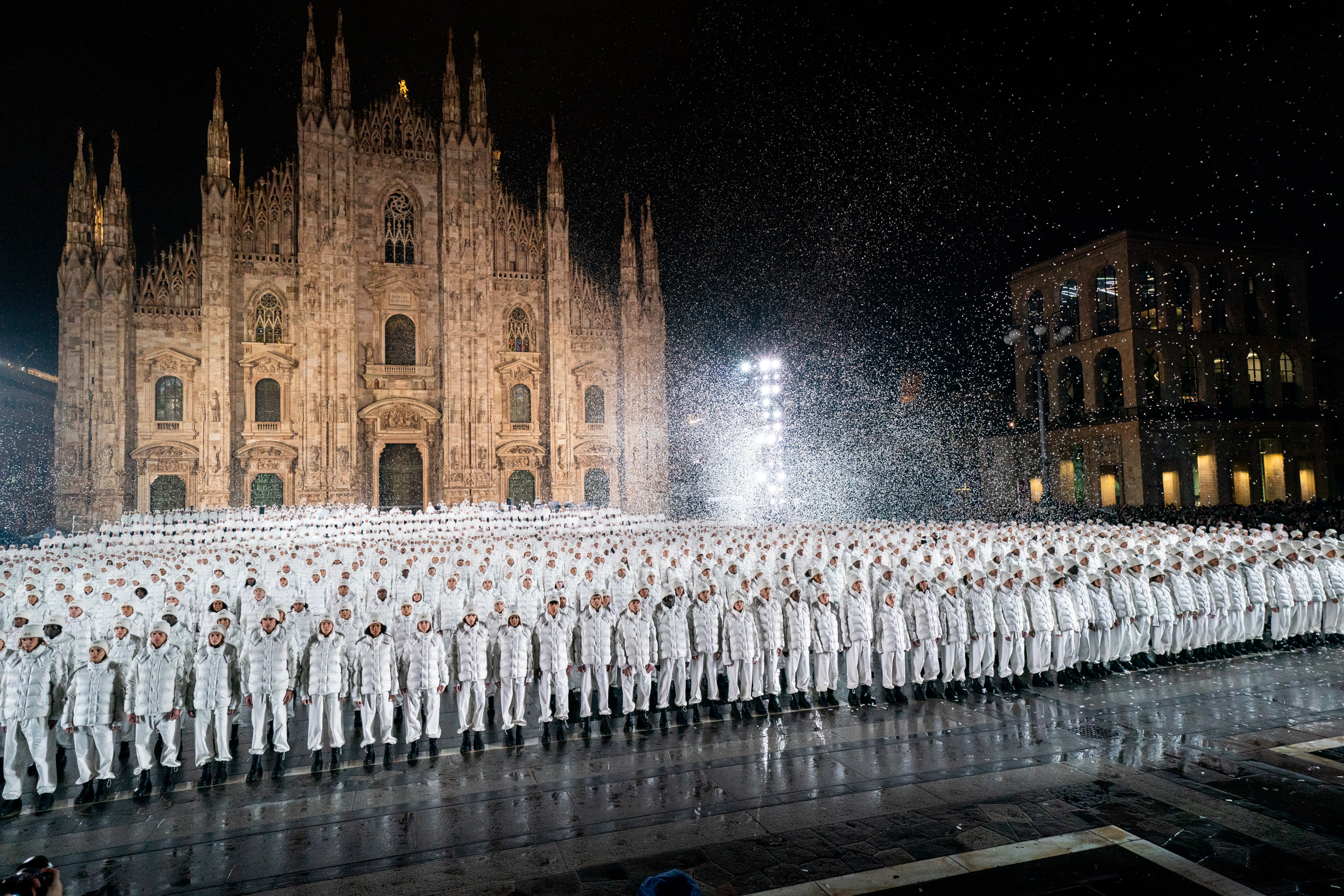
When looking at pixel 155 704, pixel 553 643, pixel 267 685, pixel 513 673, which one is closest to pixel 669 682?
pixel 553 643

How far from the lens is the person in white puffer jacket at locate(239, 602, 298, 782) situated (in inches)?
311

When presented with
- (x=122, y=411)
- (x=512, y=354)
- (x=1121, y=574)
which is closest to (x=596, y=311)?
(x=512, y=354)

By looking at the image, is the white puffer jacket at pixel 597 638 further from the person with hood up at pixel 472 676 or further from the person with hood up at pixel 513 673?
the person with hood up at pixel 472 676

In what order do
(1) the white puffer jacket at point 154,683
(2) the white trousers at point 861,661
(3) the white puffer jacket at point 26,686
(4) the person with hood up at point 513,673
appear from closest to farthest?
1. (3) the white puffer jacket at point 26,686
2. (1) the white puffer jacket at point 154,683
3. (4) the person with hood up at point 513,673
4. (2) the white trousers at point 861,661

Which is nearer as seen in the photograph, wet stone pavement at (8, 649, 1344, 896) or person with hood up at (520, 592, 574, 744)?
wet stone pavement at (8, 649, 1344, 896)

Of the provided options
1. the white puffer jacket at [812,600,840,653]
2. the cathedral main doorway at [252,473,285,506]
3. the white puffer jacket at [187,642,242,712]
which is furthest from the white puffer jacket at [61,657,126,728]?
the cathedral main doorway at [252,473,285,506]

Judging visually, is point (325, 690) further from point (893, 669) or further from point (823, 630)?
point (893, 669)

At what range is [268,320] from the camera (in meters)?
37.7

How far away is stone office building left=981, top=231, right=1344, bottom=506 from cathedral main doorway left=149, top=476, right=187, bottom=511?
140 ft

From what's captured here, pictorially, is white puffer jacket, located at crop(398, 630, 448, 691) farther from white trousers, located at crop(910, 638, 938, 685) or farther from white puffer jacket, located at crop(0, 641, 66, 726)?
white trousers, located at crop(910, 638, 938, 685)

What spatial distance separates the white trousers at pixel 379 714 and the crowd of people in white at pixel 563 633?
0.04 metres

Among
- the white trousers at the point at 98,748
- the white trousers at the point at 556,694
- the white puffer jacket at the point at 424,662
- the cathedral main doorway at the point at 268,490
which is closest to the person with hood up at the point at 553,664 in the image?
the white trousers at the point at 556,694

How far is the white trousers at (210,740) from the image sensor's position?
25.3 feet

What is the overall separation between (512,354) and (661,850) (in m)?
36.9
